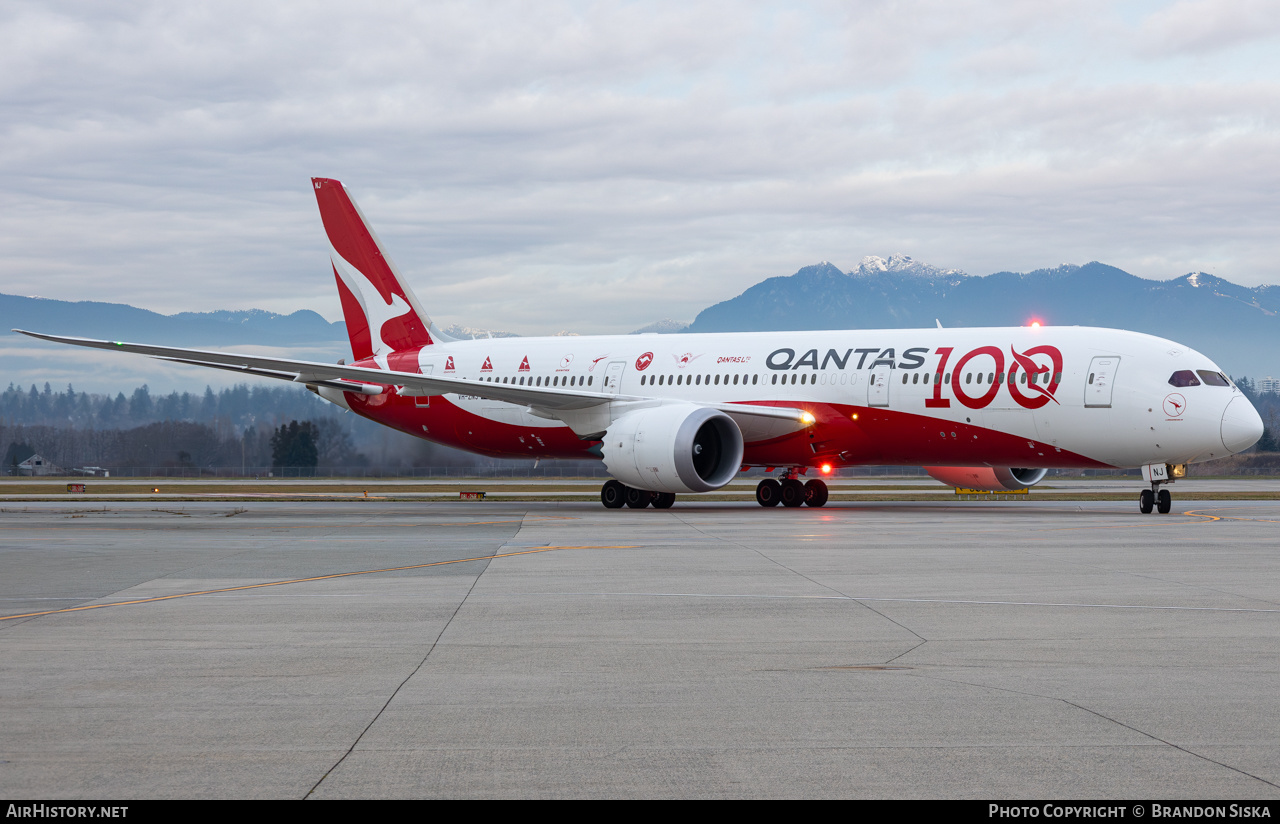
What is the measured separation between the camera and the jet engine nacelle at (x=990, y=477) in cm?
3172

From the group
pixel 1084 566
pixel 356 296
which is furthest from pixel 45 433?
pixel 1084 566

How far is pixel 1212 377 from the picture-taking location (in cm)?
2534

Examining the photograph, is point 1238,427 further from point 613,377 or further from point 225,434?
point 225,434

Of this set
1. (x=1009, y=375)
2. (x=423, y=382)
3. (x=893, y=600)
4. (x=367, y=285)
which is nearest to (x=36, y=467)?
(x=367, y=285)

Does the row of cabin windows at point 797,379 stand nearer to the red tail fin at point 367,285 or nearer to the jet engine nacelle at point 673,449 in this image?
the jet engine nacelle at point 673,449

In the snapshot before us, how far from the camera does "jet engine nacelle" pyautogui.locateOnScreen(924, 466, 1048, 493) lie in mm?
31719

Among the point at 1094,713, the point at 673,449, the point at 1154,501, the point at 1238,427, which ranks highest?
the point at 1238,427

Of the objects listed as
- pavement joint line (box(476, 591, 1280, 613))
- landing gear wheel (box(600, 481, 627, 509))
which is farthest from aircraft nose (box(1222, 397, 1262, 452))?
pavement joint line (box(476, 591, 1280, 613))

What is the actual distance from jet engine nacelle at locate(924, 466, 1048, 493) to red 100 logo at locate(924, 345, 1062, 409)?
439cm

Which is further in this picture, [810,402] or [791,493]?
[791,493]

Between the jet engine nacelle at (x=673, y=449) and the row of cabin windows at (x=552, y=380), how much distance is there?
175 inches

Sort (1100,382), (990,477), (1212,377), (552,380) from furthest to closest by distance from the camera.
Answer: (552,380) → (990,477) → (1100,382) → (1212,377)

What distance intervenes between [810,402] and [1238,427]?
366 inches

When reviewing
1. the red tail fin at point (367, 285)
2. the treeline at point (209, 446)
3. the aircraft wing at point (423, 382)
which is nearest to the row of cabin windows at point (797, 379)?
the aircraft wing at point (423, 382)
